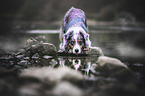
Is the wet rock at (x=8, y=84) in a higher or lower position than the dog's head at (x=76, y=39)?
lower

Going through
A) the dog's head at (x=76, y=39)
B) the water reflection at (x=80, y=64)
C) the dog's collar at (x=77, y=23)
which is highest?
the dog's collar at (x=77, y=23)

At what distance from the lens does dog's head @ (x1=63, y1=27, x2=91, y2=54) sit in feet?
24.6

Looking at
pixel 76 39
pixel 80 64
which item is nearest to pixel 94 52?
pixel 76 39

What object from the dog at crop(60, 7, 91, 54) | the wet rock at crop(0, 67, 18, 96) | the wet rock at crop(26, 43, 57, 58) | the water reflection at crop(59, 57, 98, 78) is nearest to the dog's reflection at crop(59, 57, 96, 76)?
the water reflection at crop(59, 57, 98, 78)

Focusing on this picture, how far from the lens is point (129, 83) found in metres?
4.58

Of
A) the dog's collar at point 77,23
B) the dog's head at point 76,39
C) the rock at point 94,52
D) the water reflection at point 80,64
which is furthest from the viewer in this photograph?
the rock at point 94,52

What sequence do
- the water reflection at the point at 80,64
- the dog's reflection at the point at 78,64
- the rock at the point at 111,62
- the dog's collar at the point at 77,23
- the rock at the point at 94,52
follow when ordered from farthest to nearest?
the rock at the point at 94,52 → the dog's collar at the point at 77,23 → the dog's reflection at the point at 78,64 → the water reflection at the point at 80,64 → the rock at the point at 111,62

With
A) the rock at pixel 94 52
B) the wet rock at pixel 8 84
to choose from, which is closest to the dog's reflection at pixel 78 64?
the rock at pixel 94 52

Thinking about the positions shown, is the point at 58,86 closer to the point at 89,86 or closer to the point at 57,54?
the point at 89,86

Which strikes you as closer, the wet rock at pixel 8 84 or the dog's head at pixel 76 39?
the wet rock at pixel 8 84

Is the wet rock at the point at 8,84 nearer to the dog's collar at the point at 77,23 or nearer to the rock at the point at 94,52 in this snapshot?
the dog's collar at the point at 77,23

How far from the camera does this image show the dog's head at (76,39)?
7.48 metres

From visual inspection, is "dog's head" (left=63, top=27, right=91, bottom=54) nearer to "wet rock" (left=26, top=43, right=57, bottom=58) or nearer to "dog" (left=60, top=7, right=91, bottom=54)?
"dog" (left=60, top=7, right=91, bottom=54)

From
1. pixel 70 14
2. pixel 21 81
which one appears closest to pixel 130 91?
pixel 21 81
